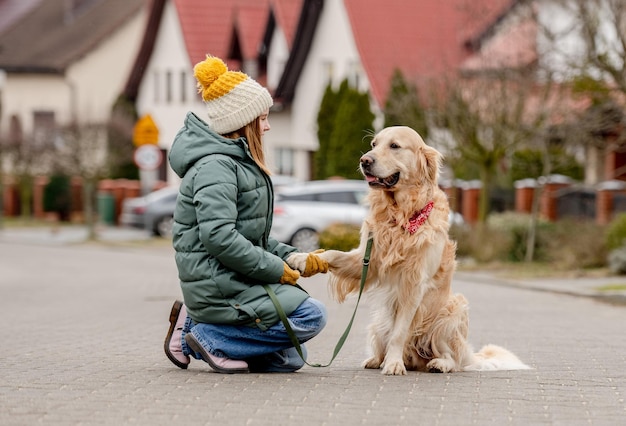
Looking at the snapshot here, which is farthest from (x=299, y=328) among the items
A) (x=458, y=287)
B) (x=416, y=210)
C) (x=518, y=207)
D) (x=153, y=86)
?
(x=153, y=86)

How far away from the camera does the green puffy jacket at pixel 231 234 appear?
7.75 meters

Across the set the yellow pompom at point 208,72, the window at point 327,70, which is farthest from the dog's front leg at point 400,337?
the window at point 327,70

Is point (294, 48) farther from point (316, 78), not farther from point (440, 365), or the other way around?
point (440, 365)

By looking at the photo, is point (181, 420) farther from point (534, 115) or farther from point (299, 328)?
point (534, 115)

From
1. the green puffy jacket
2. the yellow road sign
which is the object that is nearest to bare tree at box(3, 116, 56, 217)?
the yellow road sign

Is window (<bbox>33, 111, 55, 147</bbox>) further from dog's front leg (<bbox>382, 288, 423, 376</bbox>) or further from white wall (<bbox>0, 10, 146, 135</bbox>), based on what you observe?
dog's front leg (<bbox>382, 288, 423, 376</bbox>)

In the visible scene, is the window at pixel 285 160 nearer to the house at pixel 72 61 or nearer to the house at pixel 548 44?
the house at pixel 72 61

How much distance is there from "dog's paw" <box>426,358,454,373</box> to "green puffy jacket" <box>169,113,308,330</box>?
1067 mm

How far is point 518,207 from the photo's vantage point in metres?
28.3

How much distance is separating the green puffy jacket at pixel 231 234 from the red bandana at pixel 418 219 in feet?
2.88

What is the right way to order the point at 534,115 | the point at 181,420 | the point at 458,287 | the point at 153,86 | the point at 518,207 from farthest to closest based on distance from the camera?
the point at 153,86, the point at 518,207, the point at 534,115, the point at 458,287, the point at 181,420

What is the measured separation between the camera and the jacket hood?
7.91 metres

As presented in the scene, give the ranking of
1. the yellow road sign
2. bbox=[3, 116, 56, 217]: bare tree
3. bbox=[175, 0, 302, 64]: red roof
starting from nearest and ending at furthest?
1. the yellow road sign
2. bbox=[3, 116, 56, 217]: bare tree
3. bbox=[175, 0, 302, 64]: red roof

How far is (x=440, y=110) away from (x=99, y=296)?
9.17 m
